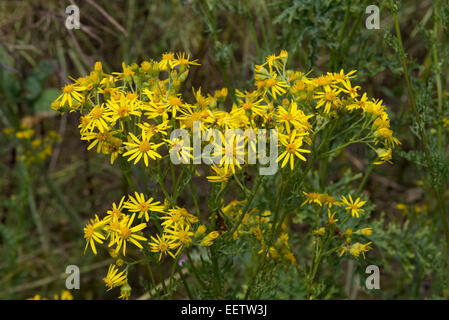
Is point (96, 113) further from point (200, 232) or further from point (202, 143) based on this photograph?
point (200, 232)

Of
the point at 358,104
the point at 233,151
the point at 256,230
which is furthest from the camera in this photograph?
the point at 256,230

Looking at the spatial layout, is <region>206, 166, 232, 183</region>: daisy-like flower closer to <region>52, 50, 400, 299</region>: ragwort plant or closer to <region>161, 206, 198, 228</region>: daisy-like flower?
<region>52, 50, 400, 299</region>: ragwort plant

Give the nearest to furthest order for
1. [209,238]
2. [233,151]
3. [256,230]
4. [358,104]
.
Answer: [233,151], [209,238], [358,104], [256,230]

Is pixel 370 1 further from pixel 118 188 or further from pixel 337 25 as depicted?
pixel 118 188

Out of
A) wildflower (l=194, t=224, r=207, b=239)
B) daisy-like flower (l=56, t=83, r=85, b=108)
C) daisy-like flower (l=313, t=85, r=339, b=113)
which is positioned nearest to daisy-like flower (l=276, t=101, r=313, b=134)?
daisy-like flower (l=313, t=85, r=339, b=113)

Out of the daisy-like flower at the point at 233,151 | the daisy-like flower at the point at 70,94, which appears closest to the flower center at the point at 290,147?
the daisy-like flower at the point at 233,151

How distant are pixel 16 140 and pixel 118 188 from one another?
88 cm

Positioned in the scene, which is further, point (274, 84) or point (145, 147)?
point (274, 84)

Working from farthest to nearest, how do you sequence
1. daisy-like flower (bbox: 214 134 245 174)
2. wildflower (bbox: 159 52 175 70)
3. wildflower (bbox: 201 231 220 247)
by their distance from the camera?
wildflower (bbox: 159 52 175 70) → wildflower (bbox: 201 231 220 247) → daisy-like flower (bbox: 214 134 245 174)

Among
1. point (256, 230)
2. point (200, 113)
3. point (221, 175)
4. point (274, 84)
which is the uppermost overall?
point (274, 84)

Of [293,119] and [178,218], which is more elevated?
[293,119]

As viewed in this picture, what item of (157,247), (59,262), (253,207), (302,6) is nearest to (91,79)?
(157,247)

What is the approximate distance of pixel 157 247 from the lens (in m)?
1.62

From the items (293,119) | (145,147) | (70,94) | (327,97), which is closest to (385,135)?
(327,97)
